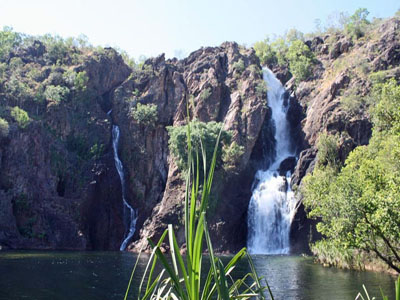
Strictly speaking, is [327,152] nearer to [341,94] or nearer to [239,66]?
[341,94]

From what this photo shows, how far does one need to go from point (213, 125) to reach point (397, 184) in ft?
135

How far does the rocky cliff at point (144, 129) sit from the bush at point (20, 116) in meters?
0.20

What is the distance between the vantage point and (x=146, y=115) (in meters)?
64.7

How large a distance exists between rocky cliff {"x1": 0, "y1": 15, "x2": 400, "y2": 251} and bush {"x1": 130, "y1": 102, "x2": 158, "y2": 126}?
1.03ft

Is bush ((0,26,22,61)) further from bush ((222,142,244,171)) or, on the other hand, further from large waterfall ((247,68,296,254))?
large waterfall ((247,68,296,254))

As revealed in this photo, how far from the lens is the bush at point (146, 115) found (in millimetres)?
64562

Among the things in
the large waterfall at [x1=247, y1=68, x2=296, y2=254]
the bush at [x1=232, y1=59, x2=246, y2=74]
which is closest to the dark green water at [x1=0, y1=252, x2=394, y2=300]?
the large waterfall at [x1=247, y1=68, x2=296, y2=254]

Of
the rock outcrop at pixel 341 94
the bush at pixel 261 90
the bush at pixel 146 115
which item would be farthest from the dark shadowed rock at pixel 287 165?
the bush at pixel 146 115

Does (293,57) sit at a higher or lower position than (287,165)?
higher

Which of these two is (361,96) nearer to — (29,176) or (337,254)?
(337,254)

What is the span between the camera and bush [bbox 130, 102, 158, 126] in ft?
212

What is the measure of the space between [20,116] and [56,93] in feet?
30.4

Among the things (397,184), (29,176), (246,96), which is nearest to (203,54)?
(246,96)

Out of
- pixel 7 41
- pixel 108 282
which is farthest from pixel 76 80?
pixel 108 282
